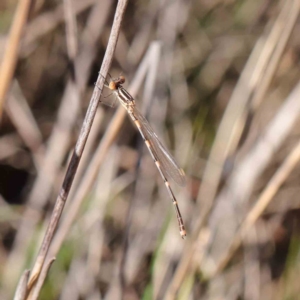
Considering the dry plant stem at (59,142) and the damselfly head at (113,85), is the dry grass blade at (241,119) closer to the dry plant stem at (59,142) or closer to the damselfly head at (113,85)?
the damselfly head at (113,85)

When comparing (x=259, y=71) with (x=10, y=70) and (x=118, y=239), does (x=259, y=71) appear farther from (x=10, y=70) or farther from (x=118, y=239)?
(x=118, y=239)

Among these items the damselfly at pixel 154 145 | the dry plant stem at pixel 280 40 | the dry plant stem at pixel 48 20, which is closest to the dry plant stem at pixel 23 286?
the damselfly at pixel 154 145

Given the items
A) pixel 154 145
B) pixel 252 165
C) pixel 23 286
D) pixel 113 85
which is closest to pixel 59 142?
pixel 154 145

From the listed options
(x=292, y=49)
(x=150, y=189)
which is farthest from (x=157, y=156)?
(x=292, y=49)

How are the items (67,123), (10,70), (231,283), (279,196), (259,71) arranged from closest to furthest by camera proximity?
(10,70) → (259,71) → (231,283) → (67,123) → (279,196)

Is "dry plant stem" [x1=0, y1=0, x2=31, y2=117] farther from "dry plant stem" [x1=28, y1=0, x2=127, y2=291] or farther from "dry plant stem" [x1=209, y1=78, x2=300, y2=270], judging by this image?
"dry plant stem" [x1=209, y1=78, x2=300, y2=270]

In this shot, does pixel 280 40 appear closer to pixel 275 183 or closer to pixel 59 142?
pixel 275 183

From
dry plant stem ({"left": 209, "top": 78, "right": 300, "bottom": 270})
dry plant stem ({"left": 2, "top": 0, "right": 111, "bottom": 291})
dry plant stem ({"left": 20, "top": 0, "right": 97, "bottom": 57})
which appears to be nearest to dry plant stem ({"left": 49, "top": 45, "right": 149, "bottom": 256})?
dry plant stem ({"left": 209, "top": 78, "right": 300, "bottom": 270})
